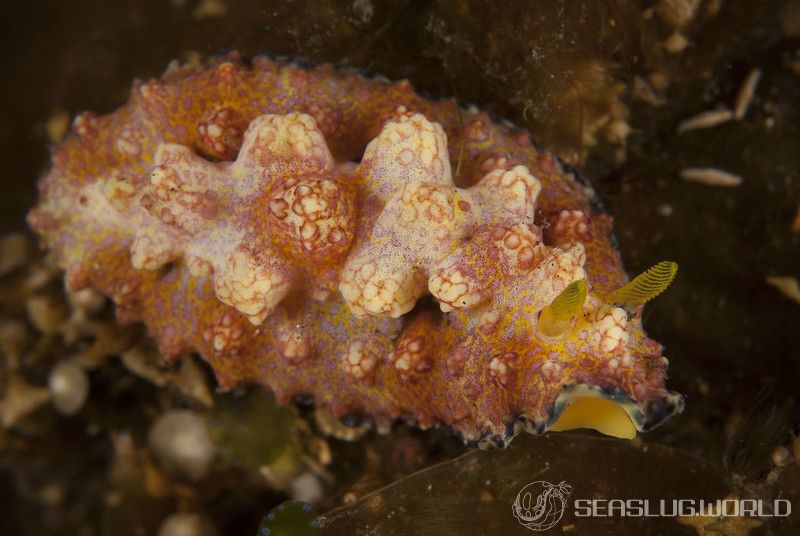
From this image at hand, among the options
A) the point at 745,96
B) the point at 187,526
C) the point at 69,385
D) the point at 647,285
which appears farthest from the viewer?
the point at 69,385

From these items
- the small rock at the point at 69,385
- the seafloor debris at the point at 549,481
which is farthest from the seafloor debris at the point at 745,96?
the small rock at the point at 69,385

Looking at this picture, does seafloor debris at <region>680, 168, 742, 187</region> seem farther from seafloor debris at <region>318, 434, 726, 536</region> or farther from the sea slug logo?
the sea slug logo

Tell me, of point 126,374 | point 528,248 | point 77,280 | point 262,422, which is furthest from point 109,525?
point 528,248

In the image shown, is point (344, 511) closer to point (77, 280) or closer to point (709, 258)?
point (77, 280)

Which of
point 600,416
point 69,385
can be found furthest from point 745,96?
point 69,385

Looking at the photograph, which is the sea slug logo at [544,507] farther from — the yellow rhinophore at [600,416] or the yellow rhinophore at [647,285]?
the yellow rhinophore at [647,285]

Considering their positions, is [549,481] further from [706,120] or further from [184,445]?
[184,445]
